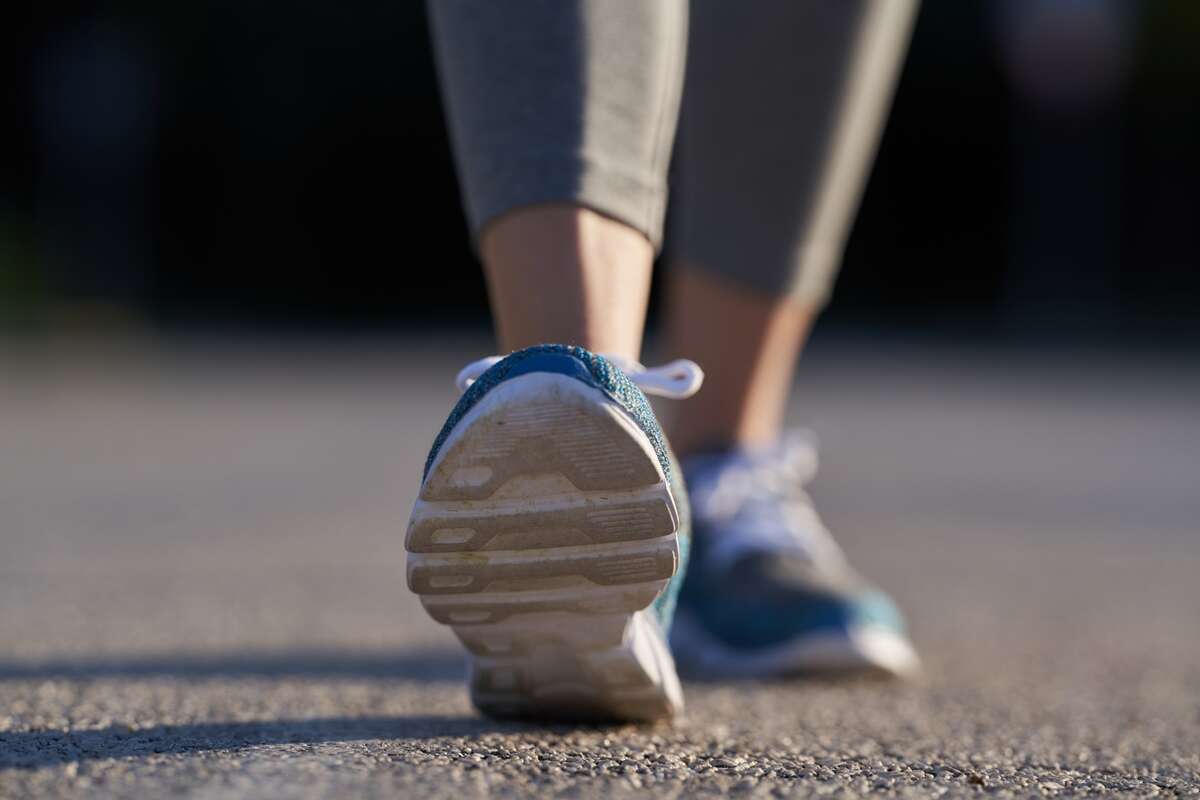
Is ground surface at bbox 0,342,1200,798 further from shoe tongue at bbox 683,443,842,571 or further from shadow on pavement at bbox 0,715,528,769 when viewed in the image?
shoe tongue at bbox 683,443,842,571

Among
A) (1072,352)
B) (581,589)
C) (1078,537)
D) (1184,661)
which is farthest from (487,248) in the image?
(1072,352)

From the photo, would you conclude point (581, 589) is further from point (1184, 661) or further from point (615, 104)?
point (1184, 661)

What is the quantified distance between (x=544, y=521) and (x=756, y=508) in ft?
1.65

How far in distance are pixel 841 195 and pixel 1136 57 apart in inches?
432

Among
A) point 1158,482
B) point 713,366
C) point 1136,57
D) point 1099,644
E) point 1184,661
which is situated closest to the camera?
point 713,366

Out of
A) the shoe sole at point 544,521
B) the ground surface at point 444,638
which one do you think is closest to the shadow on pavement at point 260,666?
the ground surface at point 444,638

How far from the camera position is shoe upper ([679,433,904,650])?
119cm

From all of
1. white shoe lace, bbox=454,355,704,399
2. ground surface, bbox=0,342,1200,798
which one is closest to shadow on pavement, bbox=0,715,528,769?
ground surface, bbox=0,342,1200,798

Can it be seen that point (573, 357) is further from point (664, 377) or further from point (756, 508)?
point (756, 508)

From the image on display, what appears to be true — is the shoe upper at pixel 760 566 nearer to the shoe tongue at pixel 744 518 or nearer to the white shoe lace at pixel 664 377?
the shoe tongue at pixel 744 518

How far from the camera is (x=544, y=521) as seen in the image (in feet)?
2.60

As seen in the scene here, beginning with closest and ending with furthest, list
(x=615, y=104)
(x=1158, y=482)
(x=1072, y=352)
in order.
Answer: (x=615, y=104)
(x=1158, y=482)
(x=1072, y=352)

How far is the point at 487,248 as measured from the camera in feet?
3.09

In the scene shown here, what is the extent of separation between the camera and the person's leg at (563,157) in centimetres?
90
